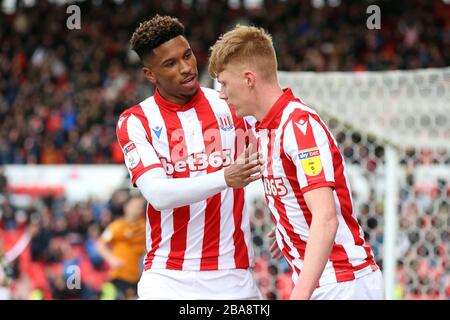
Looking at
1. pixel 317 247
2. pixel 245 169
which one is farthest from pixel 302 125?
pixel 317 247

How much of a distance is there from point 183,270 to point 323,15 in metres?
12.6

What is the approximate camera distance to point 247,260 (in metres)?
3.98

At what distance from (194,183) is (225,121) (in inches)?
20.5

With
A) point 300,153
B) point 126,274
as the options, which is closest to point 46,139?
point 126,274

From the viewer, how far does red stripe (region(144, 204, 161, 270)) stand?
156 inches

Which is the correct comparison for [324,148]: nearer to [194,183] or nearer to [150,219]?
[194,183]

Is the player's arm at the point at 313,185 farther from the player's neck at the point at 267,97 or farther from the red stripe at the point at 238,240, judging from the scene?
the red stripe at the point at 238,240

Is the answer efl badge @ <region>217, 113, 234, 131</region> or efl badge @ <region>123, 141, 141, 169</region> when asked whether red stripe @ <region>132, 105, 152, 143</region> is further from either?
efl badge @ <region>217, 113, 234, 131</region>

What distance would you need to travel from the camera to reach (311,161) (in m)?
3.04

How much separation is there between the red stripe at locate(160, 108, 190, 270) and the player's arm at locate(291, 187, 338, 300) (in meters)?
1.09

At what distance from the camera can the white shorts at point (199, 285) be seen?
12.8 feet

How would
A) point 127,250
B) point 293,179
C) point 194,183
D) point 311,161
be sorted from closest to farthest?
point 311,161
point 293,179
point 194,183
point 127,250

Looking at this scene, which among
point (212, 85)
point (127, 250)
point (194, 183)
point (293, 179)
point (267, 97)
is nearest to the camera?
point (293, 179)

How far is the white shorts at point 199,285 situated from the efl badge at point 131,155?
1.72ft
